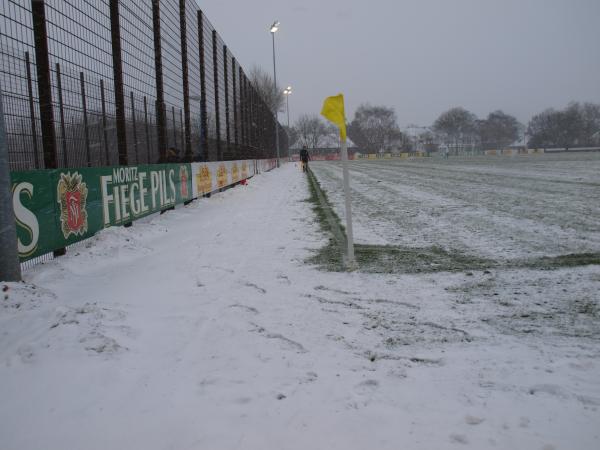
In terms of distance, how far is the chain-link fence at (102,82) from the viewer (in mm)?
5793

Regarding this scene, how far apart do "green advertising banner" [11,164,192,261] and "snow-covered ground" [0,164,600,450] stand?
1.76ft

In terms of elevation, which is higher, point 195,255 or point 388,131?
point 388,131

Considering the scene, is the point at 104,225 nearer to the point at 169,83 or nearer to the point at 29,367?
the point at 29,367

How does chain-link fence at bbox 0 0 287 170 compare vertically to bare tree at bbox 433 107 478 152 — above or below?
below

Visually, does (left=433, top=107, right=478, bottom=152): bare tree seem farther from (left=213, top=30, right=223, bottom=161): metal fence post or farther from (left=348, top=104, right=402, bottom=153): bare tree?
(left=213, top=30, right=223, bottom=161): metal fence post

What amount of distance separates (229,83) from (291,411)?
2045 cm

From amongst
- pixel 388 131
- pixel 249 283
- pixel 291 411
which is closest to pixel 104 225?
pixel 249 283

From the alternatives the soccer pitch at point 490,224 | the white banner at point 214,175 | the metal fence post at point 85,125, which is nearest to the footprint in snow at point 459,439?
the soccer pitch at point 490,224

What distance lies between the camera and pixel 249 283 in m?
5.00

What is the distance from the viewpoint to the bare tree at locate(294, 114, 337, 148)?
398ft

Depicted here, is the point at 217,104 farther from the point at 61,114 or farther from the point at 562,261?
the point at 562,261

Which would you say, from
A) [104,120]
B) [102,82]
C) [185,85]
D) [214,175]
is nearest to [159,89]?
[185,85]

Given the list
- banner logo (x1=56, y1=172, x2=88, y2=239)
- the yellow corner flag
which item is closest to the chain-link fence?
banner logo (x1=56, y1=172, x2=88, y2=239)

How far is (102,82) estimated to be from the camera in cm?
766
